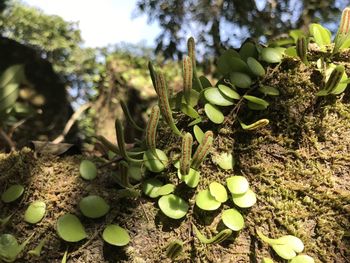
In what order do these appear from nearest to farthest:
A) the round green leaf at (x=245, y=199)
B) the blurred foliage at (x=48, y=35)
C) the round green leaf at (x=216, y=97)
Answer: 1. the round green leaf at (x=245, y=199)
2. the round green leaf at (x=216, y=97)
3. the blurred foliage at (x=48, y=35)

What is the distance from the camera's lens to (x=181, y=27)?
5.03 m

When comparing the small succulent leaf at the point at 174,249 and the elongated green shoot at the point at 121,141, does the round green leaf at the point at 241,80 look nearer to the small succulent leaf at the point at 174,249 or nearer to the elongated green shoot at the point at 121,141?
the elongated green shoot at the point at 121,141

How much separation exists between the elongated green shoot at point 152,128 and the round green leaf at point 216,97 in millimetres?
164

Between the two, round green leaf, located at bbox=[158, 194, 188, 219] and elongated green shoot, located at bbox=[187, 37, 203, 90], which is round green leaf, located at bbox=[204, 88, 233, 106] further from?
round green leaf, located at bbox=[158, 194, 188, 219]

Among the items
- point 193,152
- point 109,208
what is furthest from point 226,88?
point 109,208

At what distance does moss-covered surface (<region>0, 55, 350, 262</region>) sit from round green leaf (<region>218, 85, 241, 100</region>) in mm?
48

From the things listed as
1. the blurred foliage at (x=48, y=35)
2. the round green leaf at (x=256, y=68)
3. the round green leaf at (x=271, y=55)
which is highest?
the round green leaf at (x=271, y=55)

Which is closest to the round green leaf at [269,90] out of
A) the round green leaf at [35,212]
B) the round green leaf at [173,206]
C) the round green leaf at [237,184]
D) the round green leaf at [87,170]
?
the round green leaf at [237,184]

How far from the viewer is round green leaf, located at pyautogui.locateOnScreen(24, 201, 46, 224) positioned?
0.94 meters

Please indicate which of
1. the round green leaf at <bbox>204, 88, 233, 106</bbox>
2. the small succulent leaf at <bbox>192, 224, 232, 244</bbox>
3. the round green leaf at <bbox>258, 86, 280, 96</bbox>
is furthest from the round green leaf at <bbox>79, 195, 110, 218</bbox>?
the round green leaf at <bbox>258, 86, 280, 96</bbox>

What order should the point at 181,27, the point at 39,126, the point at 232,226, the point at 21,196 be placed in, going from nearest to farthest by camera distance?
1. the point at 232,226
2. the point at 21,196
3. the point at 39,126
4. the point at 181,27

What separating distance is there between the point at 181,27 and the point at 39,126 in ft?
6.46

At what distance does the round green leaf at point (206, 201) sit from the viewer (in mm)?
894

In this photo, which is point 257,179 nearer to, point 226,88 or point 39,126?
point 226,88
